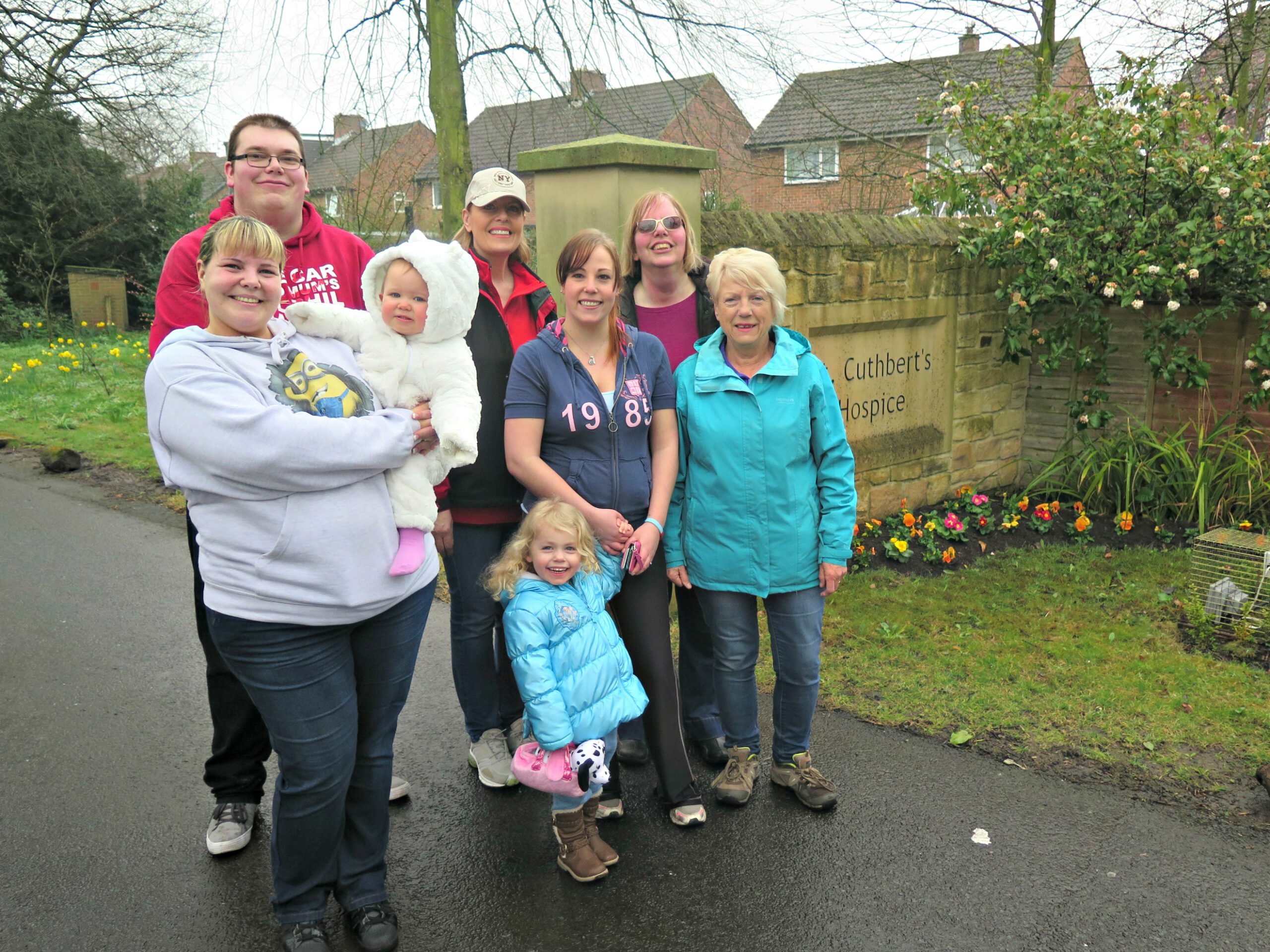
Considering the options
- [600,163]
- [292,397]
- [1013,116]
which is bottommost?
[292,397]

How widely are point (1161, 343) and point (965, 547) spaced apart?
2.10 m

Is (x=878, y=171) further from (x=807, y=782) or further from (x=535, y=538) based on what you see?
(x=535, y=538)

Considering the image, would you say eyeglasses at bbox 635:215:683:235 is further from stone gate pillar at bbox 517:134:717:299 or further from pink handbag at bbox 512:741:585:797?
pink handbag at bbox 512:741:585:797

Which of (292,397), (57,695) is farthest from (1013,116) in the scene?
(57,695)

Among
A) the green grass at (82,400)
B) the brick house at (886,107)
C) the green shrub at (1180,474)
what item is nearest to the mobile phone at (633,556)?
the green shrub at (1180,474)

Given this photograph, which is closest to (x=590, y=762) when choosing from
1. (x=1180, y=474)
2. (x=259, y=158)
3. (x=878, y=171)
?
(x=259, y=158)

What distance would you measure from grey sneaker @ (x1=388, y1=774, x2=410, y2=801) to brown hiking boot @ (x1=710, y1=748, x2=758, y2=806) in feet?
3.46

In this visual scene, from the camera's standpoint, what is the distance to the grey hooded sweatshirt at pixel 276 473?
6.86ft

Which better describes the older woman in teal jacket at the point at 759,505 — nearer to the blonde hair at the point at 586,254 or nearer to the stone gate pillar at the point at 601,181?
the blonde hair at the point at 586,254

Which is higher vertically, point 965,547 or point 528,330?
point 528,330

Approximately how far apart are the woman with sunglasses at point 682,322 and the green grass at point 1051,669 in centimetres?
58

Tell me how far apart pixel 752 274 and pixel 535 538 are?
1098 millimetres

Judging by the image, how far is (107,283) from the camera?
1797 cm

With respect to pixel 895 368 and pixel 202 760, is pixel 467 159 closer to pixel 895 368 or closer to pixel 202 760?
pixel 895 368
